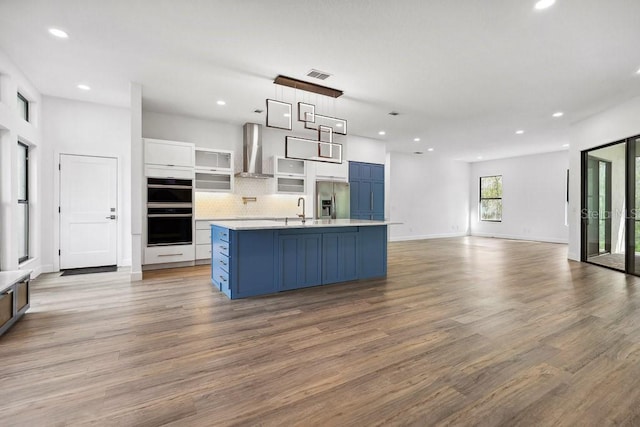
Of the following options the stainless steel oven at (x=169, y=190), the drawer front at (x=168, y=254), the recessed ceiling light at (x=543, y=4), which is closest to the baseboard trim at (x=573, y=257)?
the recessed ceiling light at (x=543, y=4)

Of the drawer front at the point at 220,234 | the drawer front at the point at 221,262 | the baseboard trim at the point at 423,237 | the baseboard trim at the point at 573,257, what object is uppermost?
the drawer front at the point at 220,234

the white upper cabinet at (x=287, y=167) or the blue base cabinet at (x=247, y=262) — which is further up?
the white upper cabinet at (x=287, y=167)

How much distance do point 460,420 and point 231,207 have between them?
19.5 ft

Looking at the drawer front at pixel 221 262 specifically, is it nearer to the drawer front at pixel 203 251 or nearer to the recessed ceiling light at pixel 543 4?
the drawer front at pixel 203 251

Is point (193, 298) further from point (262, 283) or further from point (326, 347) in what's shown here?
point (326, 347)

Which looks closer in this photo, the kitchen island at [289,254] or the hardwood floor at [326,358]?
the hardwood floor at [326,358]

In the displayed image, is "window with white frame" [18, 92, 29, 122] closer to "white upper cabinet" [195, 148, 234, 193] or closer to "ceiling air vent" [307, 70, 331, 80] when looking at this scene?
"white upper cabinet" [195, 148, 234, 193]

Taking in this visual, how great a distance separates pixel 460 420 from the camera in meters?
1.66

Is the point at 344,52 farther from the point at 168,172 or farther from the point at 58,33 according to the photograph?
the point at 168,172

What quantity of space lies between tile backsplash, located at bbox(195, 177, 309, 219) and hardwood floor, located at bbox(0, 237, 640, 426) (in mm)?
2552

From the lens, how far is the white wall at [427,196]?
10.8m

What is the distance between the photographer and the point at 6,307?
2.83 metres

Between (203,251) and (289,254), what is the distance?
2.77 meters

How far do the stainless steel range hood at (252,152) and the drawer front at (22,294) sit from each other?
4009 millimetres
